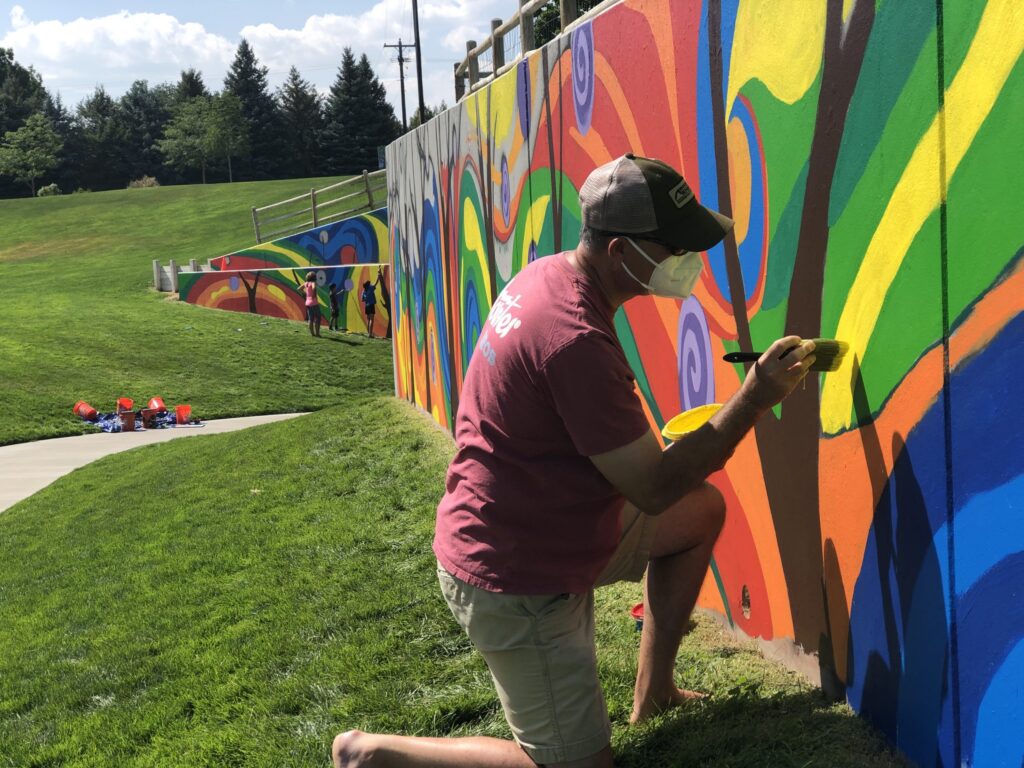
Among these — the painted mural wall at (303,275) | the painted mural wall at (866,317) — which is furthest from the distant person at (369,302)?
the painted mural wall at (866,317)

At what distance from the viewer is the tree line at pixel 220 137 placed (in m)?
75.0

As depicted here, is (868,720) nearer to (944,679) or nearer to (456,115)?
(944,679)

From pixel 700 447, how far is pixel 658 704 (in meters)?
1.13

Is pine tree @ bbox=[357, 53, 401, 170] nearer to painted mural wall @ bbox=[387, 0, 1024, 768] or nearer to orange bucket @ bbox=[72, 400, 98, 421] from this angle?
orange bucket @ bbox=[72, 400, 98, 421]

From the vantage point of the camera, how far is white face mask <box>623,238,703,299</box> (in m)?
2.73

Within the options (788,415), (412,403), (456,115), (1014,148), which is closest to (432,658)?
(788,415)

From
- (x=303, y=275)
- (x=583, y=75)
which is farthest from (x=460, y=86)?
(x=303, y=275)

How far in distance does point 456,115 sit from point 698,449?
649cm

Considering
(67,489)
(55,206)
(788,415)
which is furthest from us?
(55,206)

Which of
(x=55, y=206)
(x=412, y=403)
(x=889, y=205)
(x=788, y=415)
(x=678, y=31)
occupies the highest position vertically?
(x=55, y=206)

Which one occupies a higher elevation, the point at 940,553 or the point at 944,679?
the point at 940,553

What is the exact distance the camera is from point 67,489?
11570 mm

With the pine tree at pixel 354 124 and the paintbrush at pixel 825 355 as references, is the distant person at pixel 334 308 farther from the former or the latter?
the pine tree at pixel 354 124

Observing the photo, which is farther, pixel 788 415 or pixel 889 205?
pixel 788 415
